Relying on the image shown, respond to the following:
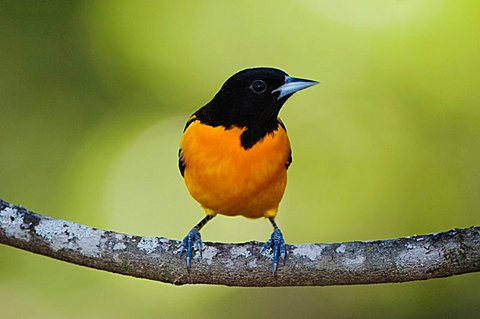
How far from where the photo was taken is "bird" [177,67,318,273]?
154 inches

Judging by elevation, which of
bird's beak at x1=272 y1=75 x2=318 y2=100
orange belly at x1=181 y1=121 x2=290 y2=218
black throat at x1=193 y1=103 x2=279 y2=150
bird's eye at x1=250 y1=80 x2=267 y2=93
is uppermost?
bird's eye at x1=250 y1=80 x2=267 y2=93

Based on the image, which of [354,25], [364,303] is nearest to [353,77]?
[354,25]

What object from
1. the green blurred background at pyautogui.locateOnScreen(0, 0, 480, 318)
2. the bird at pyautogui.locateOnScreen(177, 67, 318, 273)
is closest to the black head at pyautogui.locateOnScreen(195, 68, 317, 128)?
the bird at pyautogui.locateOnScreen(177, 67, 318, 273)

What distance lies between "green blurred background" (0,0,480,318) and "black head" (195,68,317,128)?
7.68 feet

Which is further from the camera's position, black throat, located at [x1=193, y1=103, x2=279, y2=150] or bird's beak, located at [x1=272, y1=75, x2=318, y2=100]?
black throat, located at [x1=193, y1=103, x2=279, y2=150]

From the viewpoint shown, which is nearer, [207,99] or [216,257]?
[216,257]

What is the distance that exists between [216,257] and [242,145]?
0.80m

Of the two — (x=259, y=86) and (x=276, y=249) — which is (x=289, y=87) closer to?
(x=259, y=86)

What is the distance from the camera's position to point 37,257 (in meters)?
6.38

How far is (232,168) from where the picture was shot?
3.90m

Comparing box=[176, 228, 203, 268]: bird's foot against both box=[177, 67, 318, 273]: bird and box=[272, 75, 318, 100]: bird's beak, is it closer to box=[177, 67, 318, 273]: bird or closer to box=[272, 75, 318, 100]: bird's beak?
box=[177, 67, 318, 273]: bird

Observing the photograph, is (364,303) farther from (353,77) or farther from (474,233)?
(474,233)

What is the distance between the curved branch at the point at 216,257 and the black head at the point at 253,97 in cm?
83

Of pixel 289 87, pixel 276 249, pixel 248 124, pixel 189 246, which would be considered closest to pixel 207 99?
pixel 248 124
